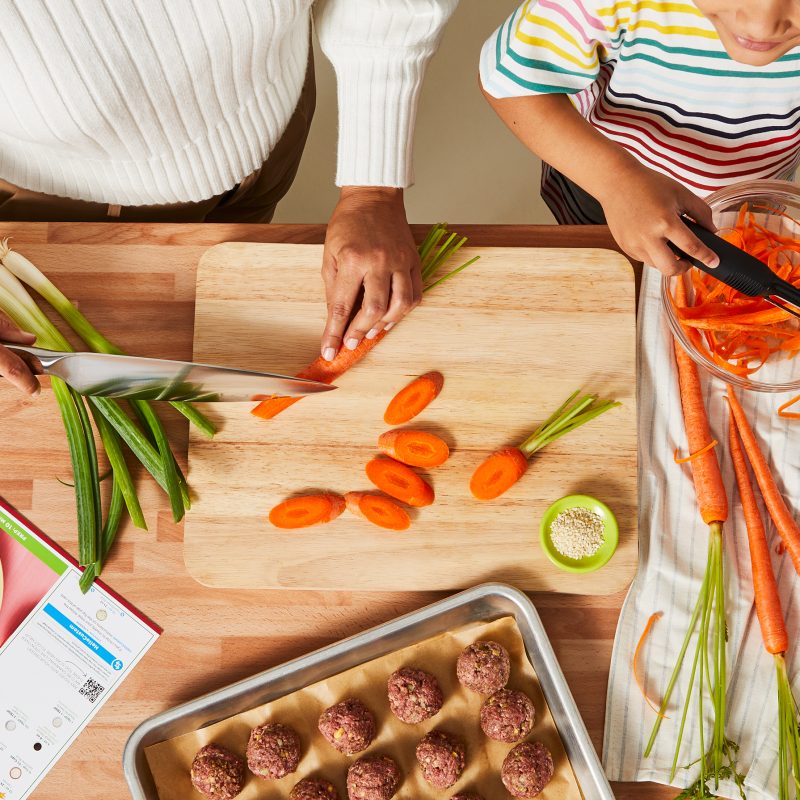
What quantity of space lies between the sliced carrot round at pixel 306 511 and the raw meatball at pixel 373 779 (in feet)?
1.58

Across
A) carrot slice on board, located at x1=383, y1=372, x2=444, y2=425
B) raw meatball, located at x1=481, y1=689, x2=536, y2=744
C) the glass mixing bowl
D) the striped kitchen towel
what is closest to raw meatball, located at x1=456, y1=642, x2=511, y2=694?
raw meatball, located at x1=481, y1=689, x2=536, y2=744

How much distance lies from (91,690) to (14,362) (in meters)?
0.68

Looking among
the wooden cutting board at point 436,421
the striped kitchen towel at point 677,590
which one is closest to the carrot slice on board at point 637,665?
the striped kitchen towel at point 677,590

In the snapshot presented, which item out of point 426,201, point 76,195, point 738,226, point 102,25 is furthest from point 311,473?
point 426,201

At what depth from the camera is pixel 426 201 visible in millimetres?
2770

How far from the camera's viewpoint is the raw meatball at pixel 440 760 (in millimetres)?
1397

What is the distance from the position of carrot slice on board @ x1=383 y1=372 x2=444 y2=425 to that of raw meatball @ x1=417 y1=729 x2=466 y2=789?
0.63 m

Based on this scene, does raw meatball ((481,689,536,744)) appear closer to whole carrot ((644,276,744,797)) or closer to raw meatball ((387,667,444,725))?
raw meatball ((387,667,444,725))

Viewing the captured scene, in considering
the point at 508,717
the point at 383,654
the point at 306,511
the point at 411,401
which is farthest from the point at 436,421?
the point at 508,717

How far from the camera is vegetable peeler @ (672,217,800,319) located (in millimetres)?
1280

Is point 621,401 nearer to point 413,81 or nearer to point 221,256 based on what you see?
point 413,81

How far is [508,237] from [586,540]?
655 mm

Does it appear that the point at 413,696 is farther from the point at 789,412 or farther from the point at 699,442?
the point at 789,412

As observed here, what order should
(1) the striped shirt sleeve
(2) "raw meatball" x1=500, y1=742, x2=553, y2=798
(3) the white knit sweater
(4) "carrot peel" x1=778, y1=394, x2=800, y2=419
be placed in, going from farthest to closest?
(4) "carrot peel" x1=778, y1=394, x2=800, y2=419, (2) "raw meatball" x1=500, y1=742, x2=553, y2=798, (1) the striped shirt sleeve, (3) the white knit sweater
